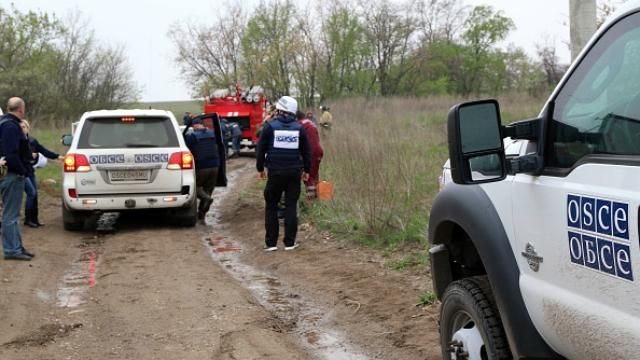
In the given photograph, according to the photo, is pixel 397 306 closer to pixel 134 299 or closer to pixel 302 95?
pixel 134 299

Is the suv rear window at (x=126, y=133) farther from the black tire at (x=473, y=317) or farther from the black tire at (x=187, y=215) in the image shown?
the black tire at (x=473, y=317)

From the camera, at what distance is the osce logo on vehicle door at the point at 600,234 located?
244cm

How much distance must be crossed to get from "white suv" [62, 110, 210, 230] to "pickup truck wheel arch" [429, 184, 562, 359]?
7.57 m

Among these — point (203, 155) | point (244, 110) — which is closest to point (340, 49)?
point (244, 110)

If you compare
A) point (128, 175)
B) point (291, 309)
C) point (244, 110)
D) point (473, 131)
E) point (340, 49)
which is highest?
point (340, 49)

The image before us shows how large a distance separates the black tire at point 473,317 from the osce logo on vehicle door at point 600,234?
80cm

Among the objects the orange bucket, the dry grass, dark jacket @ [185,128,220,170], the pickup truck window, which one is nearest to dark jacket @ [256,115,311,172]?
the dry grass

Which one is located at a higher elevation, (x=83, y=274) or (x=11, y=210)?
(x=11, y=210)

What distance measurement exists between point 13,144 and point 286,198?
3.23 m

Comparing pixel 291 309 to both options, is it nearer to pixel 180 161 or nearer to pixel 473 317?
pixel 473 317

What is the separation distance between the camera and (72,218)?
1102 cm

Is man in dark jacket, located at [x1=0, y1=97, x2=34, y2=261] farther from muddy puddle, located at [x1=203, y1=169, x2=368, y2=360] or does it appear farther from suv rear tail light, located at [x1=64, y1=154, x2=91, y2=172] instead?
muddy puddle, located at [x1=203, y1=169, x2=368, y2=360]

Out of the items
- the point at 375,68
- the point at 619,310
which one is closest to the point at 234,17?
the point at 375,68

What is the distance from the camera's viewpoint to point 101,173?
35.2ft
